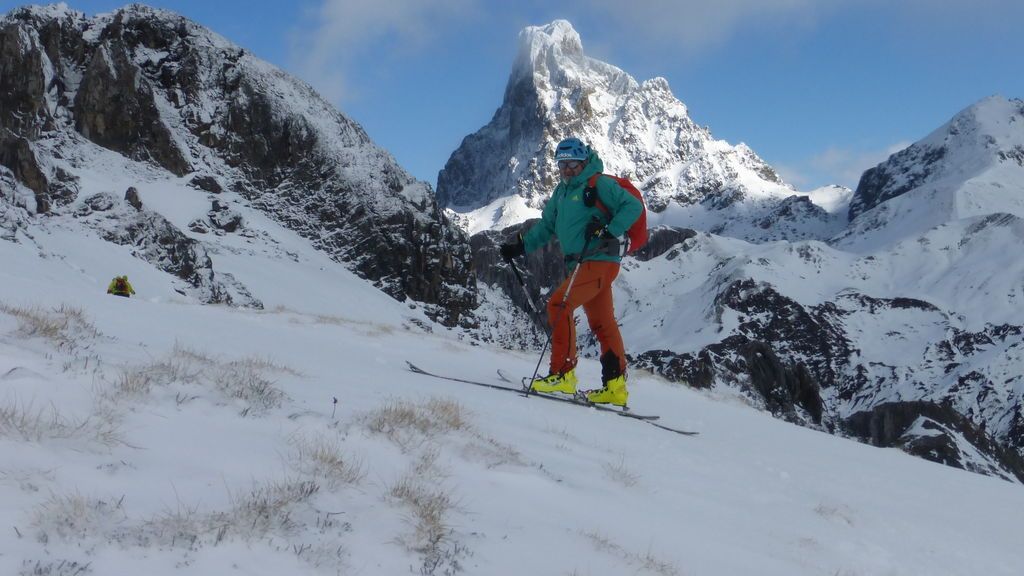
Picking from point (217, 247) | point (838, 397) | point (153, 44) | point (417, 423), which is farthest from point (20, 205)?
point (838, 397)

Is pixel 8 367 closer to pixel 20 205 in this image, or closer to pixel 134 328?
pixel 134 328

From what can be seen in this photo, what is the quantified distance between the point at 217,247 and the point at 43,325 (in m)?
55.6

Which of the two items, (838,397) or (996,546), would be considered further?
(838,397)

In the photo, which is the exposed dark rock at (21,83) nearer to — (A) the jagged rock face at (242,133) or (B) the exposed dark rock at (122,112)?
(A) the jagged rock face at (242,133)

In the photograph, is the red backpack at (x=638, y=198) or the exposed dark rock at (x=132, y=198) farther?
the exposed dark rock at (x=132, y=198)

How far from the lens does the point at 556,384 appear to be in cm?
807

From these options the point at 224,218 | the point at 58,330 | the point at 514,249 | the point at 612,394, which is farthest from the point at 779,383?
the point at 58,330

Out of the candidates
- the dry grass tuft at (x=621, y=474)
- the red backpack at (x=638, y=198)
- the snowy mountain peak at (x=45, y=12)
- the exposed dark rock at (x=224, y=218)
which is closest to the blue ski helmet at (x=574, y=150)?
the red backpack at (x=638, y=198)

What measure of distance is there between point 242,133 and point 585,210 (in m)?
75.7

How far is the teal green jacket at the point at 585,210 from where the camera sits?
295 inches

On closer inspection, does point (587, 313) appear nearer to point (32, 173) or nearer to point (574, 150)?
point (574, 150)

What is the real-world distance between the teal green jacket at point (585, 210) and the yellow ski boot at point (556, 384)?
1.28 m

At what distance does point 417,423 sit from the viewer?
4.24 metres

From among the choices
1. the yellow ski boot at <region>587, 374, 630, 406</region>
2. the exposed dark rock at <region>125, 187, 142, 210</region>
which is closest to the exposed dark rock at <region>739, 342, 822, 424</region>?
the exposed dark rock at <region>125, 187, 142, 210</region>
